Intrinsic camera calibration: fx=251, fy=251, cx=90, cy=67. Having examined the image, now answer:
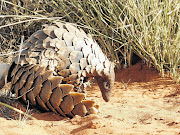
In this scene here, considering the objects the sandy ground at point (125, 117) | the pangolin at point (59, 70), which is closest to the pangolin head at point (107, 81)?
the pangolin at point (59, 70)

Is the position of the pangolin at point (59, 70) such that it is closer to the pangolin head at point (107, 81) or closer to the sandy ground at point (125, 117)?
the pangolin head at point (107, 81)

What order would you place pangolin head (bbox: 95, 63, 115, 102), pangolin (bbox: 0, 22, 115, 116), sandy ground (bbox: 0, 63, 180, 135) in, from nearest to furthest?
1. sandy ground (bbox: 0, 63, 180, 135)
2. pangolin (bbox: 0, 22, 115, 116)
3. pangolin head (bbox: 95, 63, 115, 102)

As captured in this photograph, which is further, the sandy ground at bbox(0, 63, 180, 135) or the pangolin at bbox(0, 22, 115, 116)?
the pangolin at bbox(0, 22, 115, 116)

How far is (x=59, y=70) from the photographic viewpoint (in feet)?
7.04

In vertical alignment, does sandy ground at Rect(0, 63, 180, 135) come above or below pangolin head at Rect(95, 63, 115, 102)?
below

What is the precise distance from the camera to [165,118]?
202 centimetres

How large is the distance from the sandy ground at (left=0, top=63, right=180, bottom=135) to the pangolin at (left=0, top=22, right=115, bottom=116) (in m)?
0.13

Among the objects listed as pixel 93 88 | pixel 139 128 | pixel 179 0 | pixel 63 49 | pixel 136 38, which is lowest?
pixel 139 128

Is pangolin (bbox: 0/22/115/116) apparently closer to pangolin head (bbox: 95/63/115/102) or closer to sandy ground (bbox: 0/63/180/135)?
pangolin head (bbox: 95/63/115/102)

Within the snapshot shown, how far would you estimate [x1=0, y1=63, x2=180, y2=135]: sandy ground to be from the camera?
1.72m

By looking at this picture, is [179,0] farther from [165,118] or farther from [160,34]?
[165,118]

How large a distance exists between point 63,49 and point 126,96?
106 centimetres

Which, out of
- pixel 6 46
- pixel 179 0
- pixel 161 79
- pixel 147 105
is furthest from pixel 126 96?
pixel 6 46

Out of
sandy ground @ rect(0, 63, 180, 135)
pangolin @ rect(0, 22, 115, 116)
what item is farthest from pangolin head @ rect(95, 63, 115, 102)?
sandy ground @ rect(0, 63, 180, 135)
